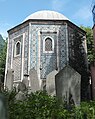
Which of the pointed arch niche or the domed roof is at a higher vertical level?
the domed roof

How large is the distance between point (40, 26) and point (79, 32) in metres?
4.20

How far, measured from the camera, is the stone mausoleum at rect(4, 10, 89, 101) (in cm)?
1822

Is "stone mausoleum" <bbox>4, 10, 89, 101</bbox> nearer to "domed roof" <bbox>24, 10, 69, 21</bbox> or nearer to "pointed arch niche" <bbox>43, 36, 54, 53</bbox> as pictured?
"pointed arch niche" <bbox>43, 36, 54, 53</bbox>

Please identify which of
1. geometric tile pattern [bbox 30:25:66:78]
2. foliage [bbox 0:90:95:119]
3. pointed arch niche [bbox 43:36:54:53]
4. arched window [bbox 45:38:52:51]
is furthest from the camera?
arched window [bbox 45:38:52:51]

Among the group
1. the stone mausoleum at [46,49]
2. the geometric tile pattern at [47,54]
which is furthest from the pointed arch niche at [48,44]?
the geometric tile pattern at [47,54]

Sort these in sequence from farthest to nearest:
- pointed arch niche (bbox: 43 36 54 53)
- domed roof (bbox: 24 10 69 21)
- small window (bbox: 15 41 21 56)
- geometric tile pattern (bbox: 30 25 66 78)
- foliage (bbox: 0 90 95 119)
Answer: domed roof (bbox: 24 10 69 21), small window (bbox: 15 41 21 56), pointed arch niche (bbox: 43 36 54 53), geometric tile pattern (bbox: 30 25 66 78), foliage (bbox: 0 90 95 119)

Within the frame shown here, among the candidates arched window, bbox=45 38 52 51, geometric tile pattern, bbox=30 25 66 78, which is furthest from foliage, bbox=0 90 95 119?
arched window, bbox=45 38 52 51

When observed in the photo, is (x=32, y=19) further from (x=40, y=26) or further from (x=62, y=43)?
(x=62, y=43)

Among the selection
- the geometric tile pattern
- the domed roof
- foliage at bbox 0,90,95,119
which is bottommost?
foliage at bbox 0,90,95,119

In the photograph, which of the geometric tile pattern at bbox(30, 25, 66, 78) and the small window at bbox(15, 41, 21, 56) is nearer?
the geometric tile pattern at bbox(30, 25, 66, 78)

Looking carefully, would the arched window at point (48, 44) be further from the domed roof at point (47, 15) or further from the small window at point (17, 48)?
the small window at point (17, 48)

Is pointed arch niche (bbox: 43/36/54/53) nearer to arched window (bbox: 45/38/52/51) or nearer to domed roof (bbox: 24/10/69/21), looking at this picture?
arched window (bbox: 45/38/52/51)

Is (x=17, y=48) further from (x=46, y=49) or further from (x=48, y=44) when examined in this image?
(x=48, y=44)

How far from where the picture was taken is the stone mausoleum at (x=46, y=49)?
1822 cm
